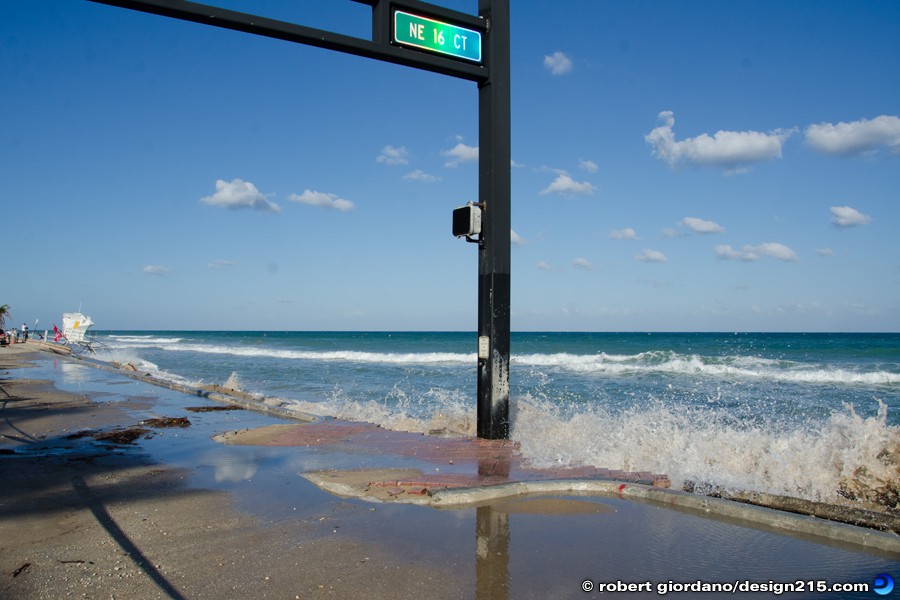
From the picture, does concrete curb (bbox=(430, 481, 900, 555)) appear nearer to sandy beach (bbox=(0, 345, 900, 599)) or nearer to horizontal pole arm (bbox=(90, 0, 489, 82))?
sandy beach (bbox=(0, 345, 900, 599))

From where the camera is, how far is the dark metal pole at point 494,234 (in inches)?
281

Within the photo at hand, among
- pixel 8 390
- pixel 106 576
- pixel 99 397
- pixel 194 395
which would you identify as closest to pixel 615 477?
pixel 106 576

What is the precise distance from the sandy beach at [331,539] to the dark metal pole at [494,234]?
1162 millimetres

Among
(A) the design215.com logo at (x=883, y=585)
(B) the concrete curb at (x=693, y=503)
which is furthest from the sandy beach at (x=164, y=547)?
(A) the design215.com logo at (x=883, y=585)

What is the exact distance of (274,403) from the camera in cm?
1189

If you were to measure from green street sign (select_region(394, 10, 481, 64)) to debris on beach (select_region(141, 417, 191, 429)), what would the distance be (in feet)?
19.4

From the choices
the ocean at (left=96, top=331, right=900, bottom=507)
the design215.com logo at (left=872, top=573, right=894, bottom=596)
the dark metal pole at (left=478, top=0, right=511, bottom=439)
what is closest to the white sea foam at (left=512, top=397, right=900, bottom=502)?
the ocean at (left=96, top=331, right=900, bottom=507)

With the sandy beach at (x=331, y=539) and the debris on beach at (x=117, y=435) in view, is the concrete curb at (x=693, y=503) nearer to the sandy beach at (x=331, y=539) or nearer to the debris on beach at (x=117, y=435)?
the sandy beach at (x=331, y=539)

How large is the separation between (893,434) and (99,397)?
12.8m

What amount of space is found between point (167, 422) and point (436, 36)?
20.8 feet

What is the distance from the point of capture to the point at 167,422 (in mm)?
8828

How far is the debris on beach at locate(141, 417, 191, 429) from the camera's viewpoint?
28.4 feet

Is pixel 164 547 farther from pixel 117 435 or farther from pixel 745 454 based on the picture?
pixel 745 454

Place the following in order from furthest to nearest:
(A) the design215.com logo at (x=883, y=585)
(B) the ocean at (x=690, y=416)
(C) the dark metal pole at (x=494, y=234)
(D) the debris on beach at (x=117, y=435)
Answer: (D) the debris on beach at (x=117, y=435), (C) the dark metal pole at (x=494, y=234), (B) the ocean at (x=690, y=416), (A) the design215.com logo at (x=883, y=585)
